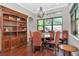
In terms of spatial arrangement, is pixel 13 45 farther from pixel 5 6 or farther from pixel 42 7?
pixel 42 7

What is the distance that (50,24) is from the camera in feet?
6.78

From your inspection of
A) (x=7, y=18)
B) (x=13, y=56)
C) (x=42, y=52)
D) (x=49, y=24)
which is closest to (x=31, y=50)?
(x=42, y=52)

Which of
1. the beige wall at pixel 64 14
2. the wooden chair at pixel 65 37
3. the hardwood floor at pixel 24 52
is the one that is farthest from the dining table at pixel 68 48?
the beige wall at pixel 64 14

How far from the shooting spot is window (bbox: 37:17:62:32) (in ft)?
6.68

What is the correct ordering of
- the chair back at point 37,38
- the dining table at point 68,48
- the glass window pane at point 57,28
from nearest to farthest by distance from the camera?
1. the dining table at point 68,48
2. the glass window pane at point 57,28
3. the chair back at point 37,38

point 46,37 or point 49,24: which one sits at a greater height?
point 49,24

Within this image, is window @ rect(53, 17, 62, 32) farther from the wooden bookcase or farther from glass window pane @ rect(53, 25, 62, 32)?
the wooden bookcase

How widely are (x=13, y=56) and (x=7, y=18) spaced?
30.1 inches

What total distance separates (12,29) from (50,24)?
80cm

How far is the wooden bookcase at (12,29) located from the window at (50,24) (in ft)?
1.08

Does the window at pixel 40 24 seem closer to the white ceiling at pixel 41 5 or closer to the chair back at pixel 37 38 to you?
the chair back at pixel 37 38

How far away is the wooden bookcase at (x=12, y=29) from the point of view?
6.40 ft

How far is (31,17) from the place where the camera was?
210 centimetres

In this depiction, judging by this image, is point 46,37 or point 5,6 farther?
point 46,37
